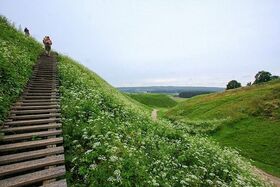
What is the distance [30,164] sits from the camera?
848cm

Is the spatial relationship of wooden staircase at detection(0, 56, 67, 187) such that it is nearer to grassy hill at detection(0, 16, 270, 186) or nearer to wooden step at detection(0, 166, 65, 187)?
wooden step at detection(0, 166, 65, 187)

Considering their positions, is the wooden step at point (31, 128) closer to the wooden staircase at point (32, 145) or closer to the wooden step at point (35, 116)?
the wooden staircase at point (32, 145)

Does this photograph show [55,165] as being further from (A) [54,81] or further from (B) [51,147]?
(A) [54,81]

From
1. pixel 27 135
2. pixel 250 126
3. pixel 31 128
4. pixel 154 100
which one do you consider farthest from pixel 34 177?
pixel 154 100

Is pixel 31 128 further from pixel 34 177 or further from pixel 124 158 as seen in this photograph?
pixel 124 158

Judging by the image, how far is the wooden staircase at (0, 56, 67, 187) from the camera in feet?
25.9

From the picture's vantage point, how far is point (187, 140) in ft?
60.3

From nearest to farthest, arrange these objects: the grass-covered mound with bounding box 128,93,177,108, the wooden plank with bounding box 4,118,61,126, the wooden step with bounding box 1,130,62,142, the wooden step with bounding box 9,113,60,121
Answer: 1. the wooden step with bounding box 1,130,62,142
2. the wooden plank with bounding box 4,118,61,126
3. the wooden step with bounding box 9,113,60,121
4. the grass-covered mound with bounding box 128,93,177,108

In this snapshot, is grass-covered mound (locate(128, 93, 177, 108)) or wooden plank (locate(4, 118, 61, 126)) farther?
grass-covered mound (locate(128, 93, 177, 108))

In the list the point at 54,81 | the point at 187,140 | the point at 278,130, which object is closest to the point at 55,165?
the point at 187,140

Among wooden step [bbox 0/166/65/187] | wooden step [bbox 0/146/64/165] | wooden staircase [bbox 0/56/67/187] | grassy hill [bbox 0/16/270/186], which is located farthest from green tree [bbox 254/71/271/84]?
wooden step [bbox 0/166/65/187]

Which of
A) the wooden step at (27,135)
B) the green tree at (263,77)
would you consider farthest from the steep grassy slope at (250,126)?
the green tree at (263,77)

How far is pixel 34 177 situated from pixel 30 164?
885mm

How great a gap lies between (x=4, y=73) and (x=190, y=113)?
57253 millimetres
